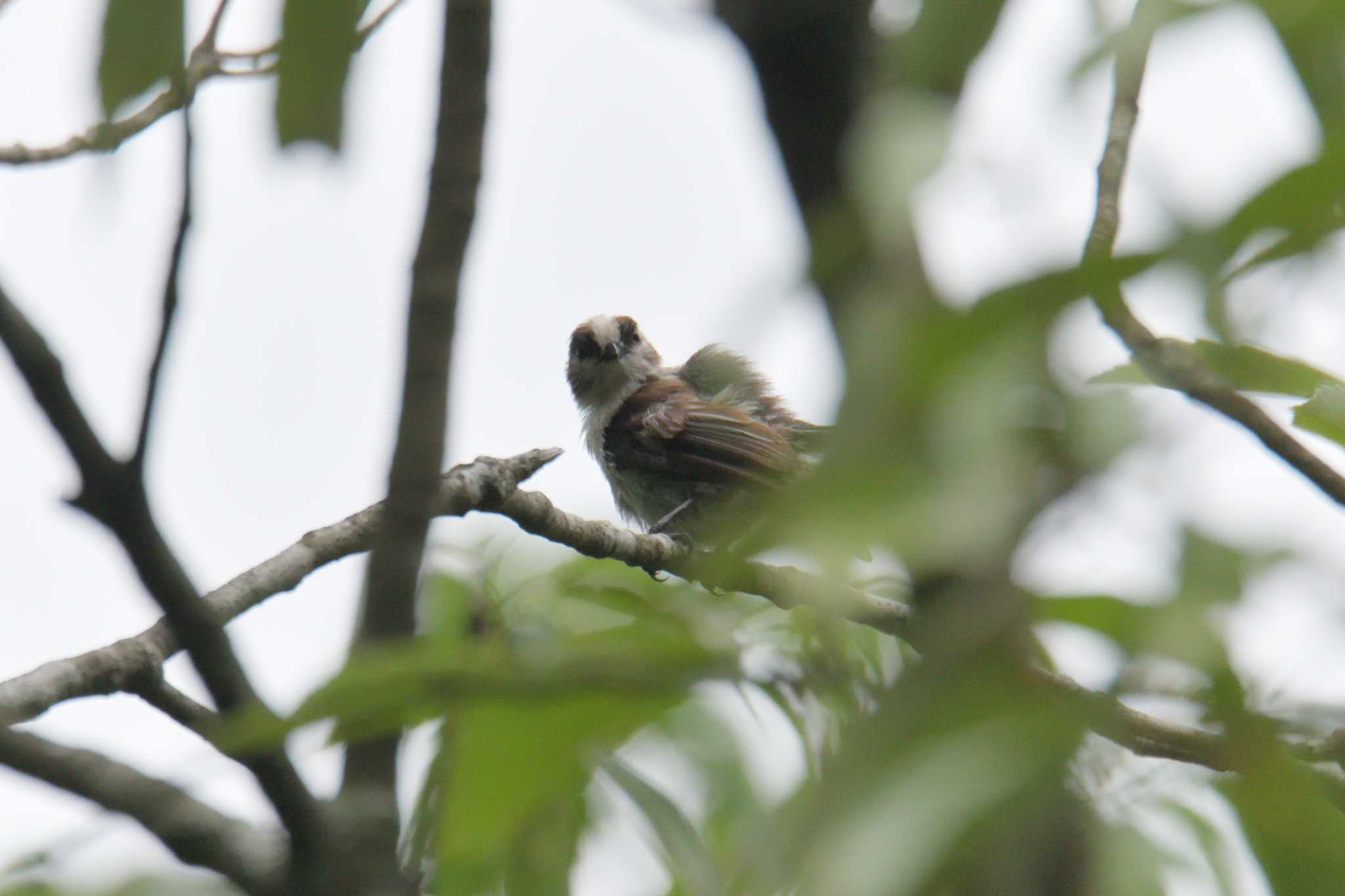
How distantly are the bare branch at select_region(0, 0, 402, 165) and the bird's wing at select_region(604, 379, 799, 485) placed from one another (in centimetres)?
348

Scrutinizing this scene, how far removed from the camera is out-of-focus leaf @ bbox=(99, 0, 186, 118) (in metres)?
1.64

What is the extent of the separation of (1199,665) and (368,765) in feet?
2.34

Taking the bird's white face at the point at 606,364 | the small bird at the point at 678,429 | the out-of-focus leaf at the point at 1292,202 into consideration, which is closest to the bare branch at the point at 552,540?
the out-of-focus leaf at the point at 1292,202

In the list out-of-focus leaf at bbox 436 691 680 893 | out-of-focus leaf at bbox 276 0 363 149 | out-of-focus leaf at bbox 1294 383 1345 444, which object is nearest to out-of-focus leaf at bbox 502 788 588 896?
out-of-focus leaf at bbox 436 691 680 893

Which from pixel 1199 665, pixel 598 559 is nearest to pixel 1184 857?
pixel 1199 665

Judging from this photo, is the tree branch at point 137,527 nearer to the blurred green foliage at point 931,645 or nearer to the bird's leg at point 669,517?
the blurred green foliage at point 931,645

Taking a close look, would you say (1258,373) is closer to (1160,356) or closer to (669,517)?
(1160,356)

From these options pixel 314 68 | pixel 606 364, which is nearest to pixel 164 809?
pixel 314 68

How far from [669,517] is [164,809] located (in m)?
5.39

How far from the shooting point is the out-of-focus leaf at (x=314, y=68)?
5.23 ft

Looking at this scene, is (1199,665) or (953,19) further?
(953,19)

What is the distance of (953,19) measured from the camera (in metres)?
1.38

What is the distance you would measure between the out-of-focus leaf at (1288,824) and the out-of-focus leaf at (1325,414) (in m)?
0.76

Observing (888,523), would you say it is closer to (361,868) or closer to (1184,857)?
(361,868)
